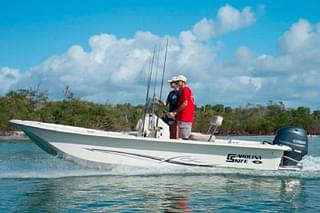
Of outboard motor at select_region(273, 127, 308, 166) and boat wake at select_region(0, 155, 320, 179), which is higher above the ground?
outboard motor at select_region(273, 127, 308, 166)

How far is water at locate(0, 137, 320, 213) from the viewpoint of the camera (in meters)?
8.55

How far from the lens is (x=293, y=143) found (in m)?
12.5

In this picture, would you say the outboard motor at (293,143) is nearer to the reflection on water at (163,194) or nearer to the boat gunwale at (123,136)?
the boat gunwale at (123,136)

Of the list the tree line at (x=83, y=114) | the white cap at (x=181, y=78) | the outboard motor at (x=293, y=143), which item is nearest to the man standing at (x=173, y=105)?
the white cap at (x=181, y=78)

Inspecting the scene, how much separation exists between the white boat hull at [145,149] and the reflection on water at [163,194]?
0.41m

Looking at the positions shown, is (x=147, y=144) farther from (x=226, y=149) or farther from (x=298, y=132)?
(x=298, y=132)

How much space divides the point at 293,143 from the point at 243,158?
51.7 inches

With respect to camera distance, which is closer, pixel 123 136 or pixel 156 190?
pixel 156 190

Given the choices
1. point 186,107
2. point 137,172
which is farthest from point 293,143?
point 137,172

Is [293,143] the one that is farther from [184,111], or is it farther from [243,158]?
[184,111]

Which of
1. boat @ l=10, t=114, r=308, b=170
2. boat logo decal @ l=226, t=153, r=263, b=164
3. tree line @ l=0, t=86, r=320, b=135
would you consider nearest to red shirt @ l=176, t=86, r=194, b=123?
boat @ l=10, t=114, r=308, b=170

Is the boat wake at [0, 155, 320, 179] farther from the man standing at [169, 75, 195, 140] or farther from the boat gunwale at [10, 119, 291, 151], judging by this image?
the man standing at [169, 75, 195, 140]

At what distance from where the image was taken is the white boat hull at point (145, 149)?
11.5 meters

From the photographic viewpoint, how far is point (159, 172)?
1188 cm
